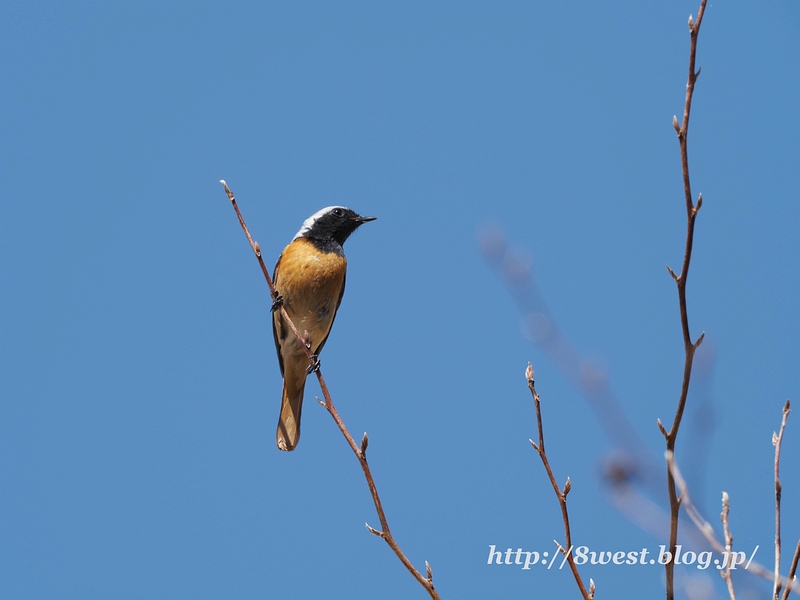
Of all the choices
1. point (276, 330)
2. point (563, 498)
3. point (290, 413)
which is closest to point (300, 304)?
point (276, 330)

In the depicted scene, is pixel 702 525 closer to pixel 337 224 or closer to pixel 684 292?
pixel 684 292

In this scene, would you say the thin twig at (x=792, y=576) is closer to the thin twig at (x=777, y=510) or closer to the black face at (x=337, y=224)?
the thin twig at (x=777, y=510)

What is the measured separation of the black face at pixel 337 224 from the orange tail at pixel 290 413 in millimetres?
1338

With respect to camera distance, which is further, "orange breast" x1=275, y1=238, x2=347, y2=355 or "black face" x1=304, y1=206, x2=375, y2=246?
"black face" x1=304, y1=206, x2=375, y2=246

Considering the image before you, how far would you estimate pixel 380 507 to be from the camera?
2.51 metres

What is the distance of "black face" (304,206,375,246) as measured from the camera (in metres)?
7.42

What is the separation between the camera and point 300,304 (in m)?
6.90

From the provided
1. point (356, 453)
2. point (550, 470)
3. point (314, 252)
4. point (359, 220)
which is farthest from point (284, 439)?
point (550, 470)

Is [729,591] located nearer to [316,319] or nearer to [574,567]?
[574,567]

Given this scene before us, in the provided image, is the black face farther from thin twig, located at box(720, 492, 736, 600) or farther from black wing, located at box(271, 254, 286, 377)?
thin twig, located at box(720, 492, 736, 600)

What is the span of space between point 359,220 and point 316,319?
44.8 inches

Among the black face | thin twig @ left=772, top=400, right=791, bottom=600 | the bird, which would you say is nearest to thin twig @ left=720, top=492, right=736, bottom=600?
thin twig @ left=772, top=400, right=791, bottom=600

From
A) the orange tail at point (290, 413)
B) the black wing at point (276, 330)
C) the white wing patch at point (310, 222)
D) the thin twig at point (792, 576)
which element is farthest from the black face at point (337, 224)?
the thin twig at point (792, 576)

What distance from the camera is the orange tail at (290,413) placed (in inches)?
264
